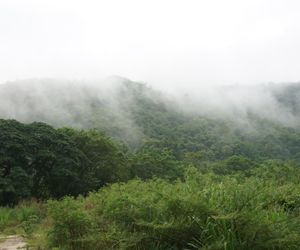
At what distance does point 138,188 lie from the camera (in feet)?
27.3

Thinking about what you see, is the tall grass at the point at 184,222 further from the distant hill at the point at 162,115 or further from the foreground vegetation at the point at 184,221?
the distant hill at the point at 162,115

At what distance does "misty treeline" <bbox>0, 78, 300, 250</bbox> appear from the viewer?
5.43 meters

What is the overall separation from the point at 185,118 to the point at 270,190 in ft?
Answer: 341

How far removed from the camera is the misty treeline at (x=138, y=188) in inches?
214

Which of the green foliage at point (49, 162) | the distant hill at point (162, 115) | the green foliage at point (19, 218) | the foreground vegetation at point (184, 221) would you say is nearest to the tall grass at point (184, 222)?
the foreground vegetation at point (184, 221)

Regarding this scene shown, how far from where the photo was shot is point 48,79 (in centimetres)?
13188

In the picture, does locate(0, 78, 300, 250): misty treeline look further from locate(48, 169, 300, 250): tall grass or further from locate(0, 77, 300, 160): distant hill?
locate(0, 77, 300, 160): distant hill

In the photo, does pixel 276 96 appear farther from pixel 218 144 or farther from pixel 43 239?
pixel 43 239

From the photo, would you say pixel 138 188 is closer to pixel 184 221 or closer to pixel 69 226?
pixel 69 226

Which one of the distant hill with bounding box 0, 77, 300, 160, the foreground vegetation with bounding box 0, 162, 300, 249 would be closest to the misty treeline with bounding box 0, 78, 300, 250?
the foreground vegetation with bounding box 0, 162, 300, 249

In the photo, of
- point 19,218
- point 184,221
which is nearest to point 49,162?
point 19,218

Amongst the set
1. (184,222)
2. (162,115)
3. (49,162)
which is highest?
(184,222)

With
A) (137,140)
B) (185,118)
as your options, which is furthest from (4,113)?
(185,118)

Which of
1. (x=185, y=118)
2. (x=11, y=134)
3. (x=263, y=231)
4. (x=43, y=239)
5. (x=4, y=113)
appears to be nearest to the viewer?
(x=263, y=231)
